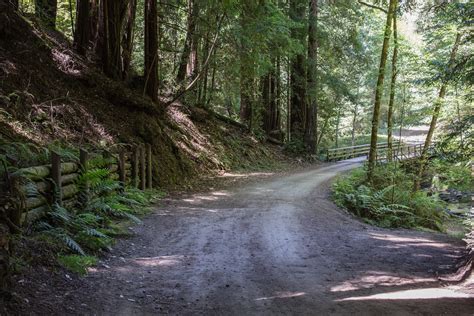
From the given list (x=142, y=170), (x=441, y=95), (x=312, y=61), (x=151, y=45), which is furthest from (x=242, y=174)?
(x=312, y=61)

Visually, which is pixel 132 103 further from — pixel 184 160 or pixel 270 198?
pixel 270 198

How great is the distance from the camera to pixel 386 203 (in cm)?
1442

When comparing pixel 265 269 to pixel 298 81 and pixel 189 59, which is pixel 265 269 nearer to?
pixel 189 59

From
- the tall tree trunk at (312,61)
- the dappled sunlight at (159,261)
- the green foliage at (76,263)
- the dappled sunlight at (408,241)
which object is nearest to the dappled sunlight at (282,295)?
the dappled sunlight at (159,261)

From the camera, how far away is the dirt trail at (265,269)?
15.8 ft

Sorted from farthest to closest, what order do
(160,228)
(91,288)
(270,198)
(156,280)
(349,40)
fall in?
(349,40) < (270,198) < (160,228) < (156,280) < (91,288)

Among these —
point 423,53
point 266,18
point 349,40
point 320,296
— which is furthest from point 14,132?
point 349,40

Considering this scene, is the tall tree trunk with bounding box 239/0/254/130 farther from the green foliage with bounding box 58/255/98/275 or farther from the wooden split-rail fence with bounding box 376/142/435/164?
the green foliage with bounding box 58/255/98/275

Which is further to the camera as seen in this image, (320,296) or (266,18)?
(266,18)

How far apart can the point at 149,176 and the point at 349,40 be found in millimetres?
16789

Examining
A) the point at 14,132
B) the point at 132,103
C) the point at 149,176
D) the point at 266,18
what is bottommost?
the point at 149,176

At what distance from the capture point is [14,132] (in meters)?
8.73

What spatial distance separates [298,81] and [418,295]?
21289 mm

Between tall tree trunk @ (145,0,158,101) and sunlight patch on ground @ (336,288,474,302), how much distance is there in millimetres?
11467
